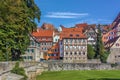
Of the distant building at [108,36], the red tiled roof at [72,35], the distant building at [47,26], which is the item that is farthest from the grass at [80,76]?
the distant building at [47,26]

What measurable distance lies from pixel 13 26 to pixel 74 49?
64703 mm

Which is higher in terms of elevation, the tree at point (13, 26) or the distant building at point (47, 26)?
the distant building at point (47, 26)

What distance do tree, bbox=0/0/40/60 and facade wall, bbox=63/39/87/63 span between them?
56869mm

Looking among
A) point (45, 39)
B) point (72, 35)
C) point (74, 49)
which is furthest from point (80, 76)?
point (45, 39)

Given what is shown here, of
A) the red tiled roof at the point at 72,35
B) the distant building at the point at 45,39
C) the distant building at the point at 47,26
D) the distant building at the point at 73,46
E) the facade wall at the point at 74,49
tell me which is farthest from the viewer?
the distant building at the point at 47,26

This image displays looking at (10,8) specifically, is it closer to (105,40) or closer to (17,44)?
(17,44)

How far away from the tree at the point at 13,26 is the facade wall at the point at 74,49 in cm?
5687

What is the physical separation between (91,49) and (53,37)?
23599mm

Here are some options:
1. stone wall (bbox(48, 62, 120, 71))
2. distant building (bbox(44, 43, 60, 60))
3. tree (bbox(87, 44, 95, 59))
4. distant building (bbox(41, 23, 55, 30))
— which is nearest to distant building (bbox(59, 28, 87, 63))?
tree (bbox(87, 44, 95, 59))

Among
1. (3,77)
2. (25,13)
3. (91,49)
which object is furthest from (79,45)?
(3,77)

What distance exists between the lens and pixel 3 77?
1791cm

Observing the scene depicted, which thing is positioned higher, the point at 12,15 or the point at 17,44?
the point at 12,15

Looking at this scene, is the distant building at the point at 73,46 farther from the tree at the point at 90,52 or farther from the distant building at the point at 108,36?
the distant building at the point at 108,36

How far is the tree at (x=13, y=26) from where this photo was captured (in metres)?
42.8
